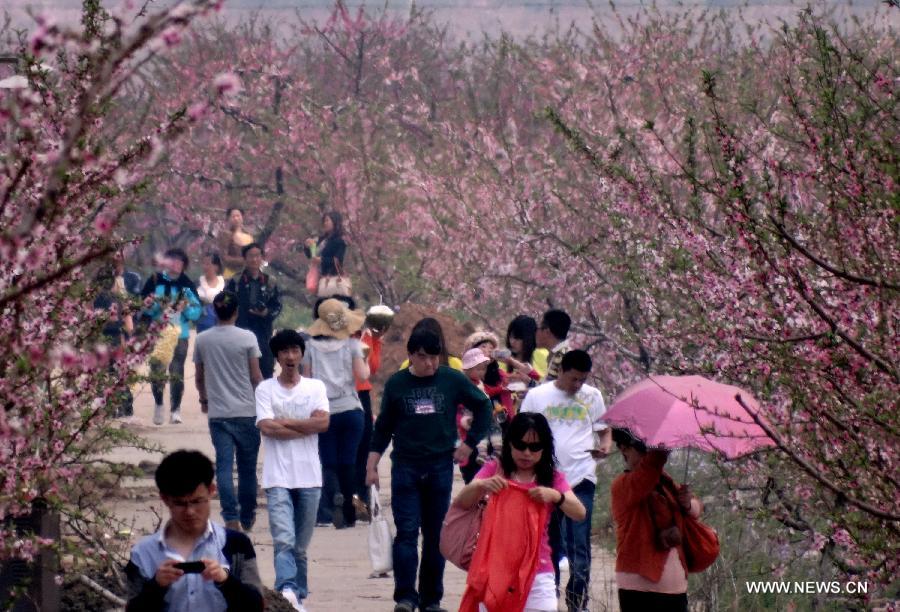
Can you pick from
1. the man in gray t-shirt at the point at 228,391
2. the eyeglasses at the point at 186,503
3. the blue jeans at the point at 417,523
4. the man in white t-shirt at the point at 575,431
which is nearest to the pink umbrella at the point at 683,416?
the man in white t-shirt at the point at 575,431

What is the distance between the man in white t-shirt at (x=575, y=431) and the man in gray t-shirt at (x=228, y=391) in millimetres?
3020

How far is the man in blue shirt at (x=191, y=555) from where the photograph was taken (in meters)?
5.65

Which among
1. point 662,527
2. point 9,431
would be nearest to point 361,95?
point 662,527

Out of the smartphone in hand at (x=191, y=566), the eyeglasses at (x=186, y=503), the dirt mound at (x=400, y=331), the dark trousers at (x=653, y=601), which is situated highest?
the dirt mound at (x=400, y=331)

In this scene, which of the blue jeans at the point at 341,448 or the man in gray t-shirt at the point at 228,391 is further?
the blue jeans at the point at 341,448

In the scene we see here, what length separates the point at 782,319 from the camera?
7102 mm

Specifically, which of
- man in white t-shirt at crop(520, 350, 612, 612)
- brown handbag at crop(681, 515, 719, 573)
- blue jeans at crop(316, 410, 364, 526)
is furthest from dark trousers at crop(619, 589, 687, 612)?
blue jeans at crop(316, 410, 364, 526)

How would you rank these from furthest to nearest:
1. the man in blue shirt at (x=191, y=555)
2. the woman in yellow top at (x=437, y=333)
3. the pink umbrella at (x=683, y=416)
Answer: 1. the woman in yellow top at (x=437, y=333)
2. the pink umbrella at (x=683, y=416)
3. the man in blue shirt at (x=191, y=555)

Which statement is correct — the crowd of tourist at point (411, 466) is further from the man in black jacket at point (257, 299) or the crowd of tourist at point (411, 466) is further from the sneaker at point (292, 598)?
the man in black jacket at point (257, 299)

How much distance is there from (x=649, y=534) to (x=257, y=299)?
10.7m

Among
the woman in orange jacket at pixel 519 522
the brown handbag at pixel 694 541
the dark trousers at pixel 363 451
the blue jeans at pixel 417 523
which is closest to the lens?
the brown handbag at pixel 694 541

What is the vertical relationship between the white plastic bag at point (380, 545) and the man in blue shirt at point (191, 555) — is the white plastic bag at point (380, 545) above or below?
below

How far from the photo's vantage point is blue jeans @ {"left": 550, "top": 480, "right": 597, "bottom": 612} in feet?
33.2

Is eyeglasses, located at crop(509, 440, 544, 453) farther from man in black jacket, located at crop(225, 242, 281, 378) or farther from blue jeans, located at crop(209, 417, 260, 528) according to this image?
man in black jacket, located at crop(225, 242, 281, 378)
